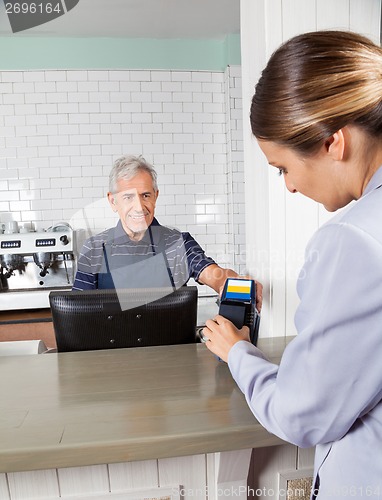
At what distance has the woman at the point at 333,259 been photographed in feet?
1.37

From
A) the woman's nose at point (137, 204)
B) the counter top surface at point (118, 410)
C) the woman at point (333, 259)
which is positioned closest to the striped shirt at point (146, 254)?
the woman's nose at point (137, 204)

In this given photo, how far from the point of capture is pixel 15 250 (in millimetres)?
2643

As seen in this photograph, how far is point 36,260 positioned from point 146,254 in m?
1.21

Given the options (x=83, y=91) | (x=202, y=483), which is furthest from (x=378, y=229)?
(x=83, y=91)

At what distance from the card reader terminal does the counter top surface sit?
118 millimetres

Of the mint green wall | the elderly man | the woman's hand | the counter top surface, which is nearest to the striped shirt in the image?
the elderly man

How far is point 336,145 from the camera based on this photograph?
0.47 meters

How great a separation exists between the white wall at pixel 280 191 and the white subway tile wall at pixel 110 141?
2075mm

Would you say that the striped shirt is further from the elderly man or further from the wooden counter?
the wooden counter

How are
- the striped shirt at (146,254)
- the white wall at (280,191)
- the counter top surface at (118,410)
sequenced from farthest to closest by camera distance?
the striped shirt at (146,254), the white wall at (280,191), the counter top surface at (118,410)

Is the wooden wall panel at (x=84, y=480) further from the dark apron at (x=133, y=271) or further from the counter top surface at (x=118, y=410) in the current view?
the dark apron at (x=133, y=271)

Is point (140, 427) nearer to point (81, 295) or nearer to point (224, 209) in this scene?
point (81, 295)

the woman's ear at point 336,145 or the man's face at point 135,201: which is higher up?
the woman's ear at point 336,145

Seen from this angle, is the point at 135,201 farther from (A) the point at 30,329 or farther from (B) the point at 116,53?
(B) the point at 116,53
